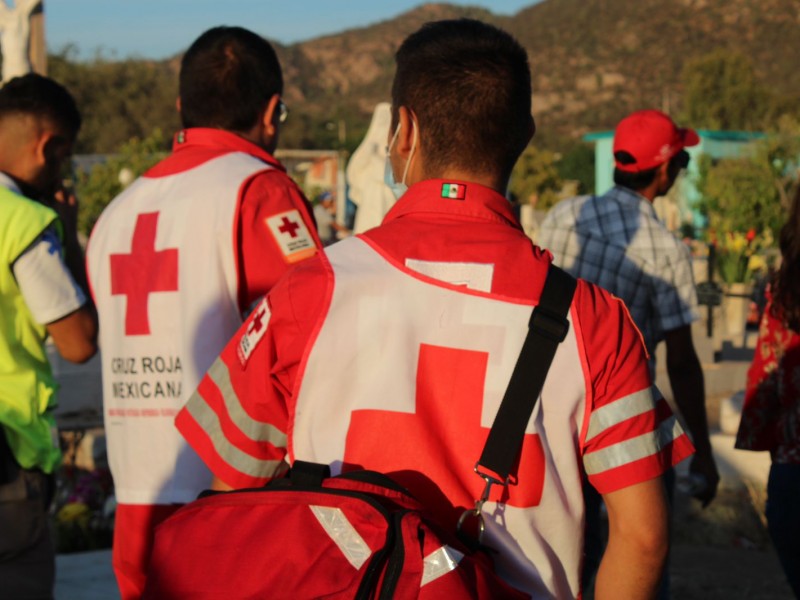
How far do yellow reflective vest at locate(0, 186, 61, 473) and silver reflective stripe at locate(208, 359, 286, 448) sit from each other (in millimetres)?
1410

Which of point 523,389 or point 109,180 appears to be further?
point 109,180

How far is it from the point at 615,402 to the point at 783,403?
206 centimetres

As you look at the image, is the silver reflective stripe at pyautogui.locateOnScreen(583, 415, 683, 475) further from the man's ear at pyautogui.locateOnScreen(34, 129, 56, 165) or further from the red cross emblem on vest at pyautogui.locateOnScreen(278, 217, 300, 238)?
the man's ear at pyautogui.locateOnScreen(34, 129, 56, 165)

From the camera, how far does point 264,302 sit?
192 centimetres

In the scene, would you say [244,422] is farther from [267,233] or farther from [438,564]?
[267,233]

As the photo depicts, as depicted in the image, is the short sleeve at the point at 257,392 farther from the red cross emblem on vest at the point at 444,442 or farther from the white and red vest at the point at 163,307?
the white and red vest at the point at 163,307

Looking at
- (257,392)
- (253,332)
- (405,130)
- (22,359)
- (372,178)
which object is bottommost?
(22,359)

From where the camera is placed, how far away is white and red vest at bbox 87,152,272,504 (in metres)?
2.94

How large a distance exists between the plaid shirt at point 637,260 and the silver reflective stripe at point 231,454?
2228 millimetres

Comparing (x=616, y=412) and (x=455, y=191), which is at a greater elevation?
A: (x=455, y=191)

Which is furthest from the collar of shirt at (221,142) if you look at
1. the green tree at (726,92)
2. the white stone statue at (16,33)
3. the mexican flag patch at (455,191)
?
the green tree at (726,92)

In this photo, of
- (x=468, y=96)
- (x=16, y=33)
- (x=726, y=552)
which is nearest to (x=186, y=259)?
(x=468, y=96)

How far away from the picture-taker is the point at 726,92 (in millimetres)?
57781

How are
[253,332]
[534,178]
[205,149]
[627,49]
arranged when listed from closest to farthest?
[253,332], [205,149], [534,178], [627,49]
